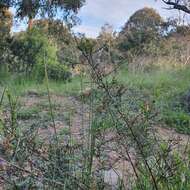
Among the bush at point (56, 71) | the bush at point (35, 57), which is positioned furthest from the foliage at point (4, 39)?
the bush at point (56, 71)

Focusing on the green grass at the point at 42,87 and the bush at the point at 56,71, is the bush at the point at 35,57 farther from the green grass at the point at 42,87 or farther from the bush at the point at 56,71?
the green grass at the point at 42,87

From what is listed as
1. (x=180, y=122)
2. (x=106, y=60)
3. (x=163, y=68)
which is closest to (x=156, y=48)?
(x=163, y=68)

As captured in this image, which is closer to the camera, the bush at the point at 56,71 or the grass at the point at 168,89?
the grass at the point at 168,89

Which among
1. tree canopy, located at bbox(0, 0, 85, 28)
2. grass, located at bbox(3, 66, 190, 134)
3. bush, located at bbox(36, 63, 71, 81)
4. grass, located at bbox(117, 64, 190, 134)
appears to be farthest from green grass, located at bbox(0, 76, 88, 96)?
tree canopy, located at bbox(0, 0, 85, 28)

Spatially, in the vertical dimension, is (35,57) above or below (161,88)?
above

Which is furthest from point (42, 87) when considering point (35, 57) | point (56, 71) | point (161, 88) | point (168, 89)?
point (35, 57)

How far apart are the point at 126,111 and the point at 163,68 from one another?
1186 cm

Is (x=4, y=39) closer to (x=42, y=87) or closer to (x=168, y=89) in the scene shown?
(x=42, y=87)

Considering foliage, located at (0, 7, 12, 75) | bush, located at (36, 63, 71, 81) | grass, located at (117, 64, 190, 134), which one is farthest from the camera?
foliage, located at (0, 7, 12, 75)

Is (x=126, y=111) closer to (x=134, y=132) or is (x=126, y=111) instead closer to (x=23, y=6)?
(x=134, y=132)

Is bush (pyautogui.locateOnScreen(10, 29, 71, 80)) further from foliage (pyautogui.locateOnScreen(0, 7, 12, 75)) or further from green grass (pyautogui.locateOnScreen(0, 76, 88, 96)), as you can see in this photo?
green grass (pyautogui.locateOnScreen(0, 76, 88, 96))

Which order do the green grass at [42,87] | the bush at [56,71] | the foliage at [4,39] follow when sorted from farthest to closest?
1. the foliage at [4,39]
2. the bush at [56,71]
3. the green grass at [42,87]

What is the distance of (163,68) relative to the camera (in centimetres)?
1370

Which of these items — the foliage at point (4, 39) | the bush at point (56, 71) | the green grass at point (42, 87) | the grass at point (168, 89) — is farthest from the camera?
the foliage at point (4, 39)
